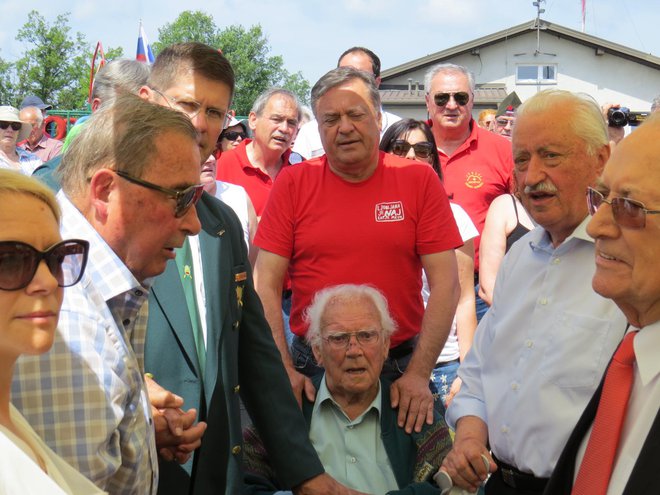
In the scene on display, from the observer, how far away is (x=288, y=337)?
4.70 metres

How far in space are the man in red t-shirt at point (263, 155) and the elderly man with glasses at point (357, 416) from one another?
8.55 feet

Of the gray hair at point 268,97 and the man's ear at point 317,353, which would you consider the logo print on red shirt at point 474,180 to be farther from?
the man's ear at point 317,353

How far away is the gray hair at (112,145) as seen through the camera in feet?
7.64

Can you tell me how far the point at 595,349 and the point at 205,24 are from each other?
332 ft

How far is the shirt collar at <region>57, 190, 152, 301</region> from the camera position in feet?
7.41

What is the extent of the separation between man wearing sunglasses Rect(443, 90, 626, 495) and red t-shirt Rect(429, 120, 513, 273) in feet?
7.95

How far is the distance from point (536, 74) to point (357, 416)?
123 feet

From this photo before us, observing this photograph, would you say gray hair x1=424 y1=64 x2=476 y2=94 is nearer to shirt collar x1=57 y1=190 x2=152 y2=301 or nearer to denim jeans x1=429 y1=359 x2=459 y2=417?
denim jeans x1=429 y1=359 x2=459 y2=417

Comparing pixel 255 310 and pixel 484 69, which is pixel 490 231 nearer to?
pixel 255 310

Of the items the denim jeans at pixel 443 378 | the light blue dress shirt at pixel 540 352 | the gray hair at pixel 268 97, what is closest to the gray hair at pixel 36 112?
the gray hair at pixel 268 97

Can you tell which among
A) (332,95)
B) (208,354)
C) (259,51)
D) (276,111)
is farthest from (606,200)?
Answer: (259,51)

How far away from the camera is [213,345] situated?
9.76ft

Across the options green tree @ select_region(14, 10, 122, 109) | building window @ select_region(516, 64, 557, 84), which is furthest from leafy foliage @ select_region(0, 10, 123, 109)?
building window @ select_region(516, 64, 557, 84)

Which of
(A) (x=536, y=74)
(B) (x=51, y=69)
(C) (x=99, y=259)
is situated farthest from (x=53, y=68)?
(C) (x=99, y=259)
